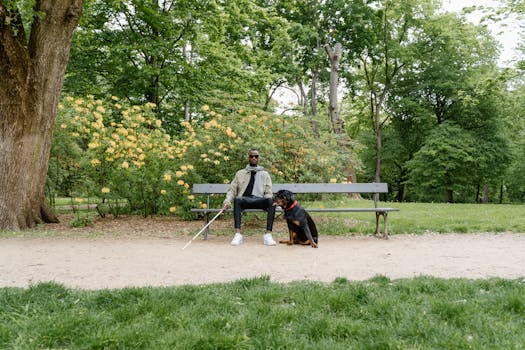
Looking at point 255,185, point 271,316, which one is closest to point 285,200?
point 255,185

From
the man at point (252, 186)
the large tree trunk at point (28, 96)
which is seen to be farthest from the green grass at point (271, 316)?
the large tree trunk at point (28, 96)

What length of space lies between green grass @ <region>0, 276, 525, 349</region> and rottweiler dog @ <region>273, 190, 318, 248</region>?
2622mm

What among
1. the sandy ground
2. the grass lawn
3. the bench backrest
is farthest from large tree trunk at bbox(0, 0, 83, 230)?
the grass lawn

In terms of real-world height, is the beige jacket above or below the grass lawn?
above

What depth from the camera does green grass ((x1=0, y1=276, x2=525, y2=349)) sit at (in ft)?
8.54

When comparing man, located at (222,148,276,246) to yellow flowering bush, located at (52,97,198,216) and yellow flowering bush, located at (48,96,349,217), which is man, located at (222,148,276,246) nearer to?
yellow flowering bush, located at (48,96,349,217)

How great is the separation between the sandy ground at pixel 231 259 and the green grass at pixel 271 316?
61 cm

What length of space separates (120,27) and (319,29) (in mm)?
11109

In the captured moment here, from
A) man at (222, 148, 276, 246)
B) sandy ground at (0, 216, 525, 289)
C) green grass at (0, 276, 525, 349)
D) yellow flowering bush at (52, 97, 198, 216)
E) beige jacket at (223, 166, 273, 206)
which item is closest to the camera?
green grass at (0, 276, 525, 349)

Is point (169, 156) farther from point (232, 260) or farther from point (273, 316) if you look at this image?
point (273, 316)

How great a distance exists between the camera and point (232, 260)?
5.44 meters

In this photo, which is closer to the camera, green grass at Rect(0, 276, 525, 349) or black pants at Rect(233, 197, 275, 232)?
green grass at Rect(0, 276, 525, 349)

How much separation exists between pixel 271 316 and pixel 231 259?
99.5 inches

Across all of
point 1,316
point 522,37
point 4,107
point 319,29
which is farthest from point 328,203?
point 522,37
